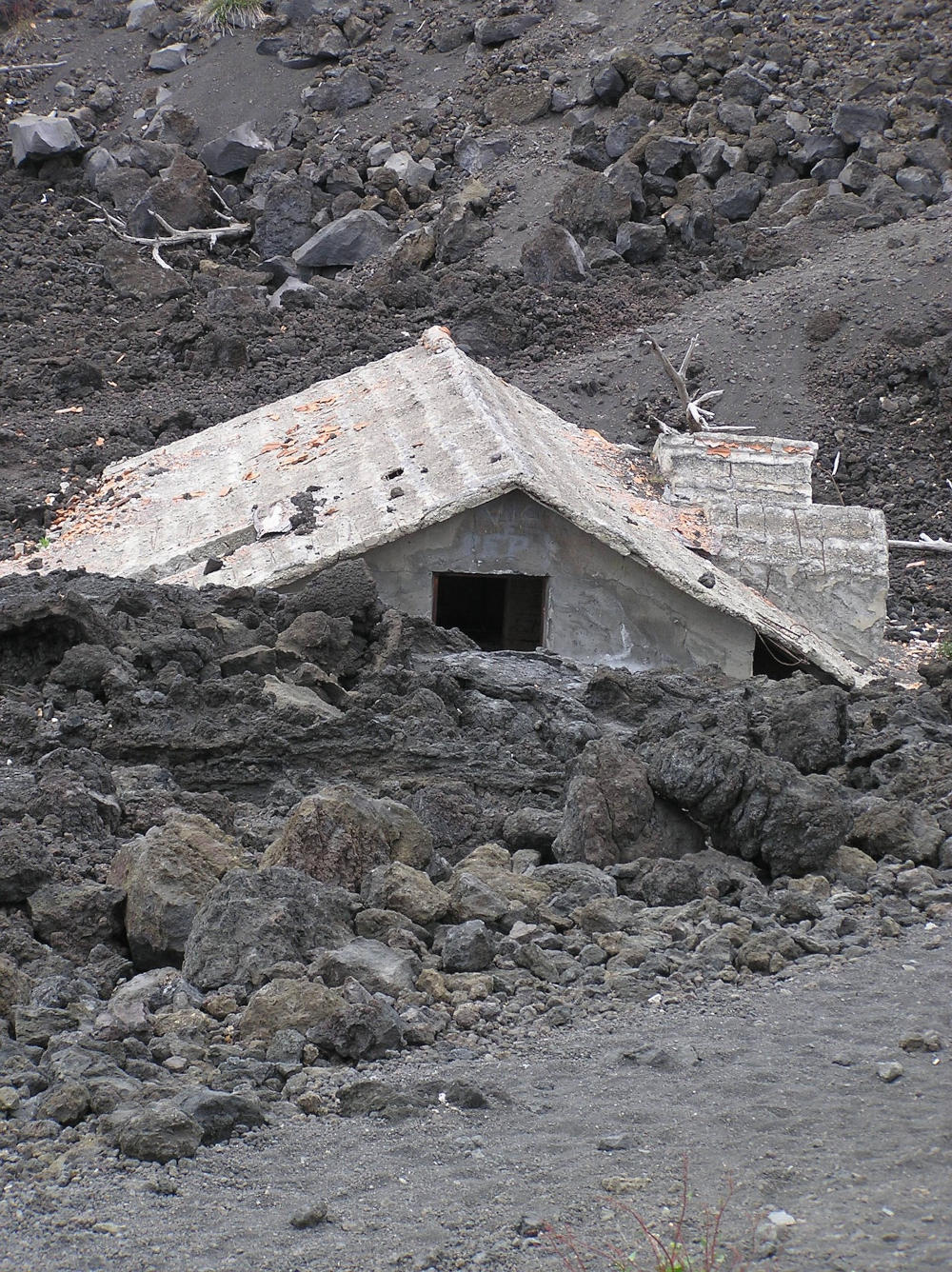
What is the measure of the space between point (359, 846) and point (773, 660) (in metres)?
6.94

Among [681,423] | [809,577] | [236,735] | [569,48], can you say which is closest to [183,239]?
[569,48]

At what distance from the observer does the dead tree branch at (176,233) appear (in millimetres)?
26094

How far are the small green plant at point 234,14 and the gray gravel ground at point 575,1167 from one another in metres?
32.6

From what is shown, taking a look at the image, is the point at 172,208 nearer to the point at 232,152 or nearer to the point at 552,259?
the point at 232,152

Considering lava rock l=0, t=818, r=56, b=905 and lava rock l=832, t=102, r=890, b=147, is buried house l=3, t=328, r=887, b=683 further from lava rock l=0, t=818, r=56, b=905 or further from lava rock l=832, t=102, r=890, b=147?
lava rock l=832, t=102, r=890, b=147

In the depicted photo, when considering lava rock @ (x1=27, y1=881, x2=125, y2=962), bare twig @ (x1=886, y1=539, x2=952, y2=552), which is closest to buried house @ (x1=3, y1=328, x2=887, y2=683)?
bare twig @ (x1=886, y1=539, x2=952, y2=552)

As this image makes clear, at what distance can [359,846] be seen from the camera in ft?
19.9

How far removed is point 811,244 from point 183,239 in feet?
35.0

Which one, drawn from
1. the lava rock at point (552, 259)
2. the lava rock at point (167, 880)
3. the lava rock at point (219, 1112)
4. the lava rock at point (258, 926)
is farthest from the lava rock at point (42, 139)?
the lava rock at point (219, 1112)

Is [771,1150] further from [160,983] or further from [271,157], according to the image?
[271,157]

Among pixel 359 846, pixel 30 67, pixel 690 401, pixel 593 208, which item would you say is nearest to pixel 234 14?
pixel 30 67

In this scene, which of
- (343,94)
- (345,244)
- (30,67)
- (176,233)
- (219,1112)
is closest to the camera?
(219,1112)

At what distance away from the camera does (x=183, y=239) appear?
26.4 meters

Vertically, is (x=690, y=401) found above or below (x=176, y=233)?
below
